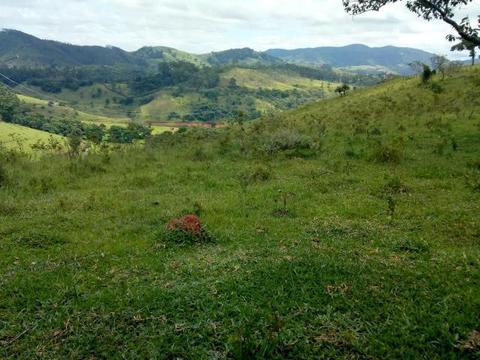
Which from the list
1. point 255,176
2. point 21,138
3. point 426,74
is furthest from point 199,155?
point 21,138

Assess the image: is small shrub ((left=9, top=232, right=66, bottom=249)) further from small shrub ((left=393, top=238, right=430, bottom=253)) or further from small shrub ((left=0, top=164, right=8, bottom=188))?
small shrub ((left=393, top=238, right=430, bottom=253))

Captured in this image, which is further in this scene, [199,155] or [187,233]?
[199,155]

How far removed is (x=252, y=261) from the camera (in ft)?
27.9

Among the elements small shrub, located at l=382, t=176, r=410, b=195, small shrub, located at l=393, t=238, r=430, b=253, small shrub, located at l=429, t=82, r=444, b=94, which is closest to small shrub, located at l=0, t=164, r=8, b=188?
small shrub, located at l=382, t=176, r=410, b=195

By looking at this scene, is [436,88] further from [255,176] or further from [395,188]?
[255,176]

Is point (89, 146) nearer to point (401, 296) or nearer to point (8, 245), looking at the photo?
point (8, 245)

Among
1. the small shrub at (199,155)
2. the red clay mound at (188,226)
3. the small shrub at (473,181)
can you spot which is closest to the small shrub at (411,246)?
the red clay mound at (188,226)

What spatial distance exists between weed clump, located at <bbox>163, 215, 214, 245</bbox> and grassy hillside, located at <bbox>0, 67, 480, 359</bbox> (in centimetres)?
9

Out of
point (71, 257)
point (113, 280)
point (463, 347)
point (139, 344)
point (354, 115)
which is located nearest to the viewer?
point (463, 347)

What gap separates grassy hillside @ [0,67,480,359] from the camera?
239 inches

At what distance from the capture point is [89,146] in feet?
80.0

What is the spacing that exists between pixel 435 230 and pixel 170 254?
6378mm

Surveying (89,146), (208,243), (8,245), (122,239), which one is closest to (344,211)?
(208,243)

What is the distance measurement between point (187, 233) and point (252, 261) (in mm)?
2155
